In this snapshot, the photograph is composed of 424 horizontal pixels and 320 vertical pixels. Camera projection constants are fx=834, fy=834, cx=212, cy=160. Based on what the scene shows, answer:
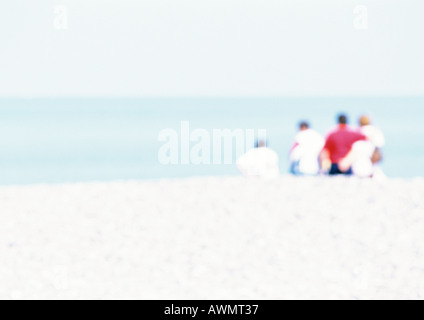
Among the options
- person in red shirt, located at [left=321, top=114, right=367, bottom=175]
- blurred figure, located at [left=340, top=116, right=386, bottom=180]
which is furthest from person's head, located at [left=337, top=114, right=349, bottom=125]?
blurred figure, located at [left=340, top=116, right=386, bottom=180]

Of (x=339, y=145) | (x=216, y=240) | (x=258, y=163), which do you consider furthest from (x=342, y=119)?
(x=216, y=240)

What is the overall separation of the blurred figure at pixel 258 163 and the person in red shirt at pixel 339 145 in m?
0.77

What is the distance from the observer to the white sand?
7098 mm

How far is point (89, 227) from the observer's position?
8398 mm

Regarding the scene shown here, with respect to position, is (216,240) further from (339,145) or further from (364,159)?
(364,159)

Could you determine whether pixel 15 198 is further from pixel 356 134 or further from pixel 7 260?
pixel 356 134

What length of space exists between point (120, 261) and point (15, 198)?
8.03 feet

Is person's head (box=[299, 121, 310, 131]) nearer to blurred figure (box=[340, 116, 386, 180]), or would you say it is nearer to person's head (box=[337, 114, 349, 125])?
person's head (box=[337, 114, 349, 125])

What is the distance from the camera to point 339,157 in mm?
12180

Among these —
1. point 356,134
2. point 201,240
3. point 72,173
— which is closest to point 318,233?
point 201,240

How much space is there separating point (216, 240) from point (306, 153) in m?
5.03

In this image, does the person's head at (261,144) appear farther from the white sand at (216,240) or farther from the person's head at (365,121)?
the white sand at (216,240)

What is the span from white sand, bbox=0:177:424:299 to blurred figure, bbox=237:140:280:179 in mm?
2337
